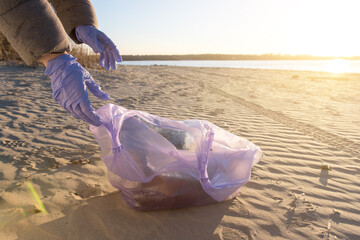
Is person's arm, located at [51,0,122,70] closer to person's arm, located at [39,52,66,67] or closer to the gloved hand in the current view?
the gloved hand

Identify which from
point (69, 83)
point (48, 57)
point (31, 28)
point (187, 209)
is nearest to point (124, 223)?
point (187, 209)

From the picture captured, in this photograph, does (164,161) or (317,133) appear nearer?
(164,161)

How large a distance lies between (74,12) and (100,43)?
22cm

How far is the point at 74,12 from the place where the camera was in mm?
1426

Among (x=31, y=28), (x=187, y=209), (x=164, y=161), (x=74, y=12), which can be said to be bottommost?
(x=187, y=209)

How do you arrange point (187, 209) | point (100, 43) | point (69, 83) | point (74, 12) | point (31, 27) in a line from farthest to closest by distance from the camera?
point (187, 209) < point (100, 43) < point (74, 12) < point (69, 83) < point (31, 27)

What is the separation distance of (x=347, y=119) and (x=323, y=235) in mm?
3981

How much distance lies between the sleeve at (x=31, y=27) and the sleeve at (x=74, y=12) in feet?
0.96

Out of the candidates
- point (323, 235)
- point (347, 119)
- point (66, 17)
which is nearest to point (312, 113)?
point (347, 119)

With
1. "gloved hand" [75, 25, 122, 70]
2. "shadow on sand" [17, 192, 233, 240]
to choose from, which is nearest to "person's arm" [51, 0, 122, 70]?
"gloved hand" [75, 25, 122, 70]

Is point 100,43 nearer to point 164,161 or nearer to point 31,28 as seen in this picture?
point 31,28

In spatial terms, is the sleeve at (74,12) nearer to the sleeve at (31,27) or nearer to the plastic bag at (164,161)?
the sleeve at (31,27)

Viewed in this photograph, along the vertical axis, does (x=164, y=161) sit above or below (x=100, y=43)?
below

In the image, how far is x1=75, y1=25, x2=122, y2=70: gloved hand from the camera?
1422 mm
